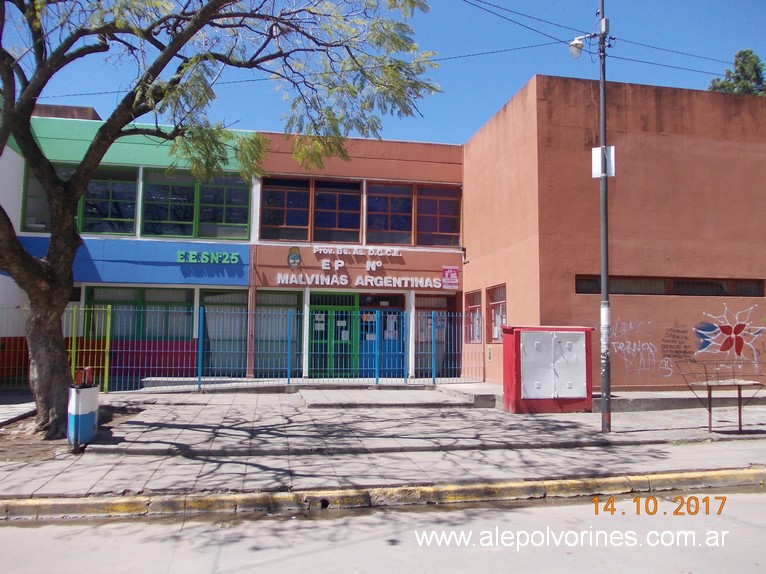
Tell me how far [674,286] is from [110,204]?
15.5m

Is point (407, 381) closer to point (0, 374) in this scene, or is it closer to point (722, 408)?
point (722, 408)

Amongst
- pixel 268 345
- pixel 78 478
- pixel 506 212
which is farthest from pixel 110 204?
pixel 78 478

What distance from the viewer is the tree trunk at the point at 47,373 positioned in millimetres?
9656

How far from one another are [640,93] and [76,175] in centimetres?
1275

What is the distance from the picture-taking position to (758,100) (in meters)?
16.1

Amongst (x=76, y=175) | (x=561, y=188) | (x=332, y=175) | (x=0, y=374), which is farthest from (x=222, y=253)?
(x=561, y=188)

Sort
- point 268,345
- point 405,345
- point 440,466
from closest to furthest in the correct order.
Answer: point 440,466 → point 405,345 → point 268,345

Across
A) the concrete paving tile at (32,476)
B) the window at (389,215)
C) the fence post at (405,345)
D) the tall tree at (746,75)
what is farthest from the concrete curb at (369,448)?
→ the tall tree at (746,75)

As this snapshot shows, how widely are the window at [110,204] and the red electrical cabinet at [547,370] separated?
1168 centimetres

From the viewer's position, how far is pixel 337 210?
19.0 m

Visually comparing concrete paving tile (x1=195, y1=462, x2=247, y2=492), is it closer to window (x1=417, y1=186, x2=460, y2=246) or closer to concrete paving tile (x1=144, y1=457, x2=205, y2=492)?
concrete paving tile (x1=144, y1=457, x2=205, y2=492)

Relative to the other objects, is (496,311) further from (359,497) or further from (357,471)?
(359,497)

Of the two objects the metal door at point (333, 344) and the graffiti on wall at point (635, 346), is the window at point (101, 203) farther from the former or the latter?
the graffiti on wall at point (635, 346)

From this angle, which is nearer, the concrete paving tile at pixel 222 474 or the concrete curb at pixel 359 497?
the concrete curb at pixel 359 497
